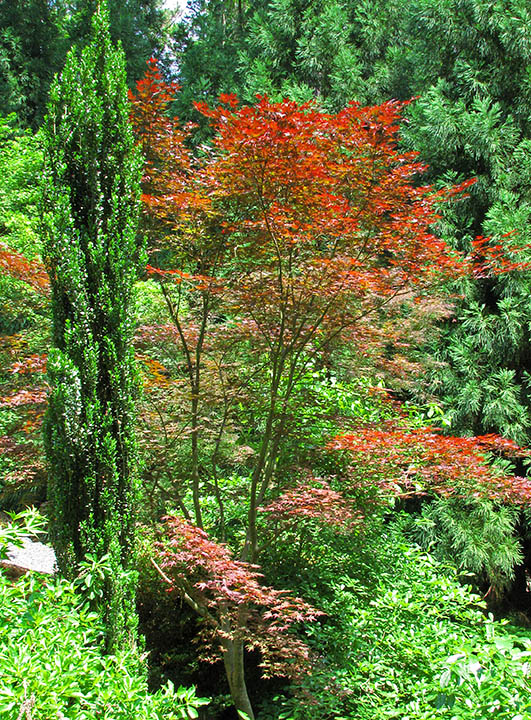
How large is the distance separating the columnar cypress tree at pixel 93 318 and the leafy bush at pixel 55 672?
520 millimetres

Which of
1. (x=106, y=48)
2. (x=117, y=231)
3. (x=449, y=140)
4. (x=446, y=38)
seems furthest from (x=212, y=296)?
(x=446, y=38)

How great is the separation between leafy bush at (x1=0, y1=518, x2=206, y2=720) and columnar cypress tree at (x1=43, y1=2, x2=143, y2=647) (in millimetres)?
520

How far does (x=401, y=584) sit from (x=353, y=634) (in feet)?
1.88

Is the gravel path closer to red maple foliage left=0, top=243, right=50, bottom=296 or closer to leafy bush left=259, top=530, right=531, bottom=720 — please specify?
red maple foliage left=0, top=243, right=50, bottom=296

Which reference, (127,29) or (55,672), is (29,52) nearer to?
(127,29)

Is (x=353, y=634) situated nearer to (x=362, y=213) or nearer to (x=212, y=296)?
(x=212, y=296)

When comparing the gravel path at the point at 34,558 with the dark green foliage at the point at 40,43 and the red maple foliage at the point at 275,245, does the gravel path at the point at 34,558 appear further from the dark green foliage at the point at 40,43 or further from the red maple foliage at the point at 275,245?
the dark green foliage at the point at 40,43

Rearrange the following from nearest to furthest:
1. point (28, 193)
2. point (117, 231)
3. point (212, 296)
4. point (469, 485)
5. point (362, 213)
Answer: point (117, 231), point (469, 485), point (362, 213), point (212, 296), point (28, 193)

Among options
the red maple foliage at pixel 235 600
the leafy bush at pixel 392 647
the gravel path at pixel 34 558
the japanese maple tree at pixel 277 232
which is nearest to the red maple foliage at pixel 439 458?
the japanese maple tree at pixel 277 232

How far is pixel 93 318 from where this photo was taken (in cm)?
277

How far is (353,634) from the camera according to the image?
130 inches

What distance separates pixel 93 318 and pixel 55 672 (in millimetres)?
1674

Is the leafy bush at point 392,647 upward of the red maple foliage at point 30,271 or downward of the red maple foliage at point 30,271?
downward

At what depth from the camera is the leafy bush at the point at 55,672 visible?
5.01 feet
